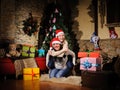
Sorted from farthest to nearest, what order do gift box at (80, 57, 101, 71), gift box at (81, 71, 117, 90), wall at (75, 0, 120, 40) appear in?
wall at (75, 0, 120, 40)
gift box at (80, 57, 101, 71)
gift box at (81, 71, 117, 90)

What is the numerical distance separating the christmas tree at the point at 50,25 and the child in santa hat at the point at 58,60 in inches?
43.4

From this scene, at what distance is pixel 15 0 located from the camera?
7.39 metres

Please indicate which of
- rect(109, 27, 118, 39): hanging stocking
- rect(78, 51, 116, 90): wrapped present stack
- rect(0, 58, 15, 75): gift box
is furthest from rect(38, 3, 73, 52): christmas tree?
rect(78, 51, 116, 90): wrapped present stack

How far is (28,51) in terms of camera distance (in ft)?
23.1

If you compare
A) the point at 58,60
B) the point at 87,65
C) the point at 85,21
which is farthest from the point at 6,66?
the point at 85,21

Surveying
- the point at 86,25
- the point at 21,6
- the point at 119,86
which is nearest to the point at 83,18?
the point at 86,25

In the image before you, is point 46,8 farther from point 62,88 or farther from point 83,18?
point 62,88

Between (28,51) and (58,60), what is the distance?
1203 mm

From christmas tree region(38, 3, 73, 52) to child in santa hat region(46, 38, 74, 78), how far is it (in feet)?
3.62

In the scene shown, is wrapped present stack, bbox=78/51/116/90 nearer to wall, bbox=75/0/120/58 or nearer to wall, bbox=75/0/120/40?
wall, bbox=75/0/120/58

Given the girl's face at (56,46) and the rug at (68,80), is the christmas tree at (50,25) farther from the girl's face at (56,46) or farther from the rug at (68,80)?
the rug at (68,80)

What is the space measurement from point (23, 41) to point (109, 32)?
2.21 metres

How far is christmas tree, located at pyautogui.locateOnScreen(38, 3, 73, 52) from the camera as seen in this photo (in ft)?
23.8

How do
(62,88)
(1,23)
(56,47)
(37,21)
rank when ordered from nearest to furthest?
(62,88)
(56,47)
(1,23)
(37,21)
